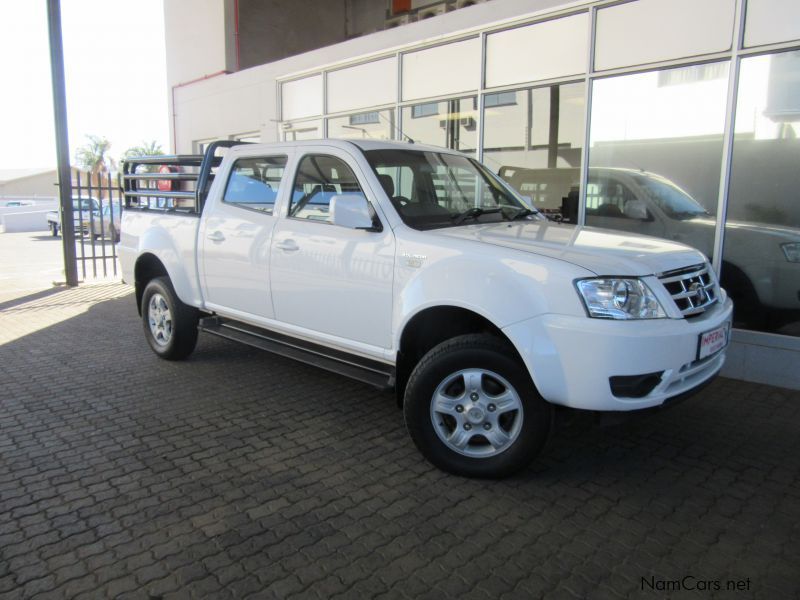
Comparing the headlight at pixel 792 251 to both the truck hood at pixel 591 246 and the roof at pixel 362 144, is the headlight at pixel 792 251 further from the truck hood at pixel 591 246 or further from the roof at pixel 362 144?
the roof at pixel 362 144

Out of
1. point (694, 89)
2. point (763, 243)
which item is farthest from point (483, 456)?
point (694, 89)

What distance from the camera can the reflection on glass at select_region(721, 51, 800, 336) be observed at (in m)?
5.38

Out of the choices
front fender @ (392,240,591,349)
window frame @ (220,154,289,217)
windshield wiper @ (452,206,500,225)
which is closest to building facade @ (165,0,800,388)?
windshield wiper @ (452,206,500,225)

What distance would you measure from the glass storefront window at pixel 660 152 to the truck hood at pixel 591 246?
248 centimetres

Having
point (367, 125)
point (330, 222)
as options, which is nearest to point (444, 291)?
point (330, 222)

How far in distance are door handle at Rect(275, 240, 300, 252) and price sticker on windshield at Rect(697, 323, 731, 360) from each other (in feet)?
8.59

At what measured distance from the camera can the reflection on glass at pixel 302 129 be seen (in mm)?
10453

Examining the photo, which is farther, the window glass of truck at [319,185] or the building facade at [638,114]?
the building facade at [638,114]

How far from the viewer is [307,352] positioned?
4.37 meters

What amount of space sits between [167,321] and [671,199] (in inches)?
204

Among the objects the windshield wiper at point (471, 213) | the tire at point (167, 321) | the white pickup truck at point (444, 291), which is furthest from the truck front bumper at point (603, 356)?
the tire at point (167, 321)

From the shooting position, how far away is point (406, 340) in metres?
3.73

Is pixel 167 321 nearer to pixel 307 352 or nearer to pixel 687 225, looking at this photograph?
pixel 307 352

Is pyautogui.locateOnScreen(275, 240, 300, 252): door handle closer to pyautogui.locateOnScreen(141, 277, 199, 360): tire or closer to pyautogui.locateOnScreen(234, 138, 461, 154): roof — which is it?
pyautogui.locateOnScreen(234, 138, 461, 154): roof
